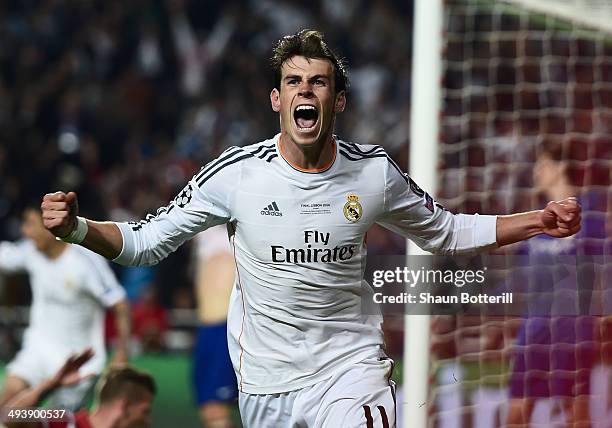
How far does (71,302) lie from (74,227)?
4.11m

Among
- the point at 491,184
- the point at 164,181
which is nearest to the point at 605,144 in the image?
the point at 491,184

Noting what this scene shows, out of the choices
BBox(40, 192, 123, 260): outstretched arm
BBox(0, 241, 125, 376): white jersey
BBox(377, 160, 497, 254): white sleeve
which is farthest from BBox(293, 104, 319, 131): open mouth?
BBox(0, 241, 125, 376): white jersey

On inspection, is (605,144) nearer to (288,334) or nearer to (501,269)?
(501,269)

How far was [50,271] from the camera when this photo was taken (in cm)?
820

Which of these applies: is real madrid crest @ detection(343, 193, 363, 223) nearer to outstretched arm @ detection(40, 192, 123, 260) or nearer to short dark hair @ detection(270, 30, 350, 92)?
short dark hair @ detection(270, 30, 350, 92)

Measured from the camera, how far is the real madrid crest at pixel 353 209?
4.34 metres

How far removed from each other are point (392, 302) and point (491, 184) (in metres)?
2.83

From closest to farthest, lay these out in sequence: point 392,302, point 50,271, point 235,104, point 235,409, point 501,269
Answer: point 392,302 < point 501,269 < point 50,271 < point 235,409 < point 235,104

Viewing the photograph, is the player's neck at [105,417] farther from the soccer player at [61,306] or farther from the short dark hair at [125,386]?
the soccer player at [61,306]

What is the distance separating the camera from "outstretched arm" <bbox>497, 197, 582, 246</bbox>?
436 centimetres

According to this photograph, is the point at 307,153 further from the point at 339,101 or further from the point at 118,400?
the point at 118,400

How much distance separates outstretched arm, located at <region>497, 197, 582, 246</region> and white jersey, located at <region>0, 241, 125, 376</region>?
156 inches

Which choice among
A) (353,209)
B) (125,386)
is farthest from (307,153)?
(125,386)

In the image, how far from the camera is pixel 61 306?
8164 mm
